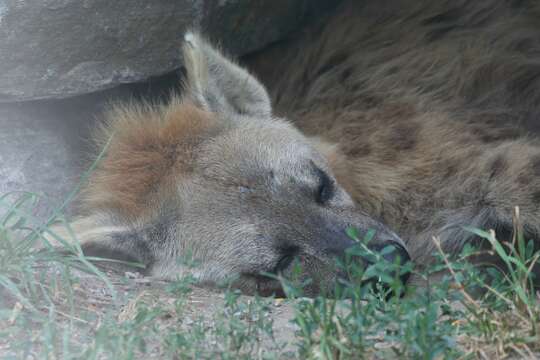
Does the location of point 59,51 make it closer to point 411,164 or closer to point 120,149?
point 120,149

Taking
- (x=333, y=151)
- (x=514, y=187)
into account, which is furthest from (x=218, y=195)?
(x=514, y=187)

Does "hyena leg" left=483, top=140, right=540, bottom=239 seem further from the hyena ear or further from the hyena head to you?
the hyena ear

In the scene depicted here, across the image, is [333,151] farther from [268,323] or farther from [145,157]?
[268,323]

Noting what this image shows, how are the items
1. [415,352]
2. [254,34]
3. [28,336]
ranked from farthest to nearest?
1. [254,34]
2. [28,336]
3. [415,352]

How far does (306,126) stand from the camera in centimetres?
352

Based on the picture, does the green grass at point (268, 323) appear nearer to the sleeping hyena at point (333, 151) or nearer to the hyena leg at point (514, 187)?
the sleeping hyena at point (333, 151)

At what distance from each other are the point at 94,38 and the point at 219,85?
21.7 inches

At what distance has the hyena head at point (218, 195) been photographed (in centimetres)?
290

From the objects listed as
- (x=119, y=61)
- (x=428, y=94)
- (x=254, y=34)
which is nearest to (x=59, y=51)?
(x=119, y=61)

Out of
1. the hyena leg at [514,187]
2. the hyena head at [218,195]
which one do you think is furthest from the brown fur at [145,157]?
the hyena leg at [514,187]

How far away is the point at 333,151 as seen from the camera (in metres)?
3.34

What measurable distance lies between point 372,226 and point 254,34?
132cm

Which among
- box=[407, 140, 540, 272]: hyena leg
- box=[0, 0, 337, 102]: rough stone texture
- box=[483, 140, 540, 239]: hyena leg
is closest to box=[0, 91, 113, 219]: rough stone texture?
box=[0, 0, 337, 102]: rough stone texture

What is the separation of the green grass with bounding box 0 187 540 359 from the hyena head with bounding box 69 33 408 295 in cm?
39
